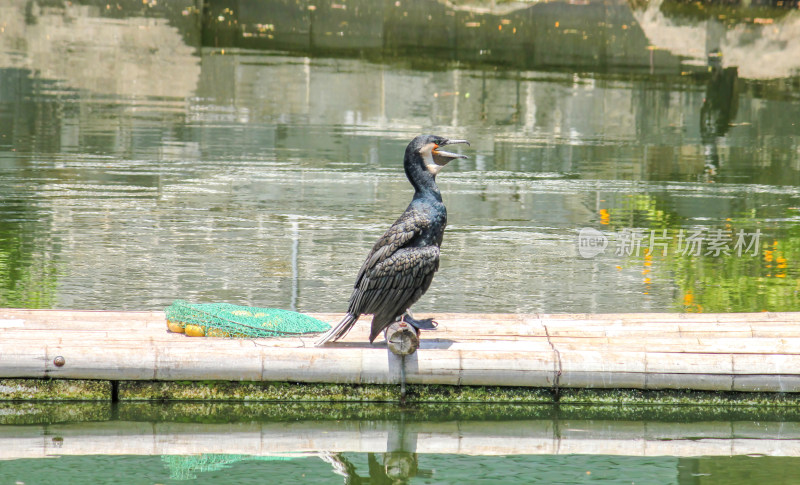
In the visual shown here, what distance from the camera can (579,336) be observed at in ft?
27.6

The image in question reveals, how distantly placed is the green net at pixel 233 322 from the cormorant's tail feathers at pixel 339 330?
1.40 ft

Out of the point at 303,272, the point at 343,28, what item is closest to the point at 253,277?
the point at 303,272

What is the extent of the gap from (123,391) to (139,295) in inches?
118

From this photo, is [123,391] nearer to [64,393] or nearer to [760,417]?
[64,393]

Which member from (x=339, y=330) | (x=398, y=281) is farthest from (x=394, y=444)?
(x=398, y=281)

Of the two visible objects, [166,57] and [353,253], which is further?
[166,57]

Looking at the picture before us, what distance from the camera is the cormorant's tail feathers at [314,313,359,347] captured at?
791 cm

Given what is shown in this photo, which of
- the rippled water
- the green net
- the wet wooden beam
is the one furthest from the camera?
the green net

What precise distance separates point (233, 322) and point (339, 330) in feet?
2.80

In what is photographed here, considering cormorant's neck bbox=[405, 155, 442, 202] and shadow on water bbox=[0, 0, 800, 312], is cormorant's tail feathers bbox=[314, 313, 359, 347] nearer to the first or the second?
cormorant's neck bbox=[405, 155, 442, 202]

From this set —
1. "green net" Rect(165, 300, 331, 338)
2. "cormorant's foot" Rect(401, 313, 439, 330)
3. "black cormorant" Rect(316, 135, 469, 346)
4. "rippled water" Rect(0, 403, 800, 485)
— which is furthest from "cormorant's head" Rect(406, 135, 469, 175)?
"rippled water" Rect(0, 403, 800, 485)

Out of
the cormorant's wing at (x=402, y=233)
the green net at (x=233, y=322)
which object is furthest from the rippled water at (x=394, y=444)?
the cormorant's wing at (x=402, y=233)

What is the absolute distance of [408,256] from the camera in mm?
7684

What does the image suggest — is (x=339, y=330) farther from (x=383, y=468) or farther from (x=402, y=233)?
(x=383, y=468)
